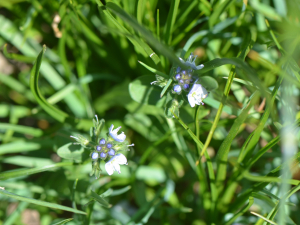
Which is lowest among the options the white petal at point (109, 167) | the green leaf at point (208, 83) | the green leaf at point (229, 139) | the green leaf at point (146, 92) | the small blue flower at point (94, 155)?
the green leaf at point (229, 139)

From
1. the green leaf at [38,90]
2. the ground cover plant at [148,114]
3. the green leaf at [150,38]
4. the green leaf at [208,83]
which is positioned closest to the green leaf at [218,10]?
the ground cover plant at [148,114]

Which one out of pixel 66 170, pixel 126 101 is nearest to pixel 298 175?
pixel 126 101

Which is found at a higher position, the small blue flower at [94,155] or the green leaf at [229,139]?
the small blue flower at [94,155]

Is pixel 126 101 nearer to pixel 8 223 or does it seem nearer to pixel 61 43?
pixel 61 43

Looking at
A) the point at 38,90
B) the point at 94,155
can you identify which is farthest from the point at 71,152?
the point at 38,90

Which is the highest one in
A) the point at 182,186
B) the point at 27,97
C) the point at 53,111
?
the point at 27,97

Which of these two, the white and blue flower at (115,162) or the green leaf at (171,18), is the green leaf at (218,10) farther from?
the white and blue flower at (115,162)

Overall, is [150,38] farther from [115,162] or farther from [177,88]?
[115,162]
